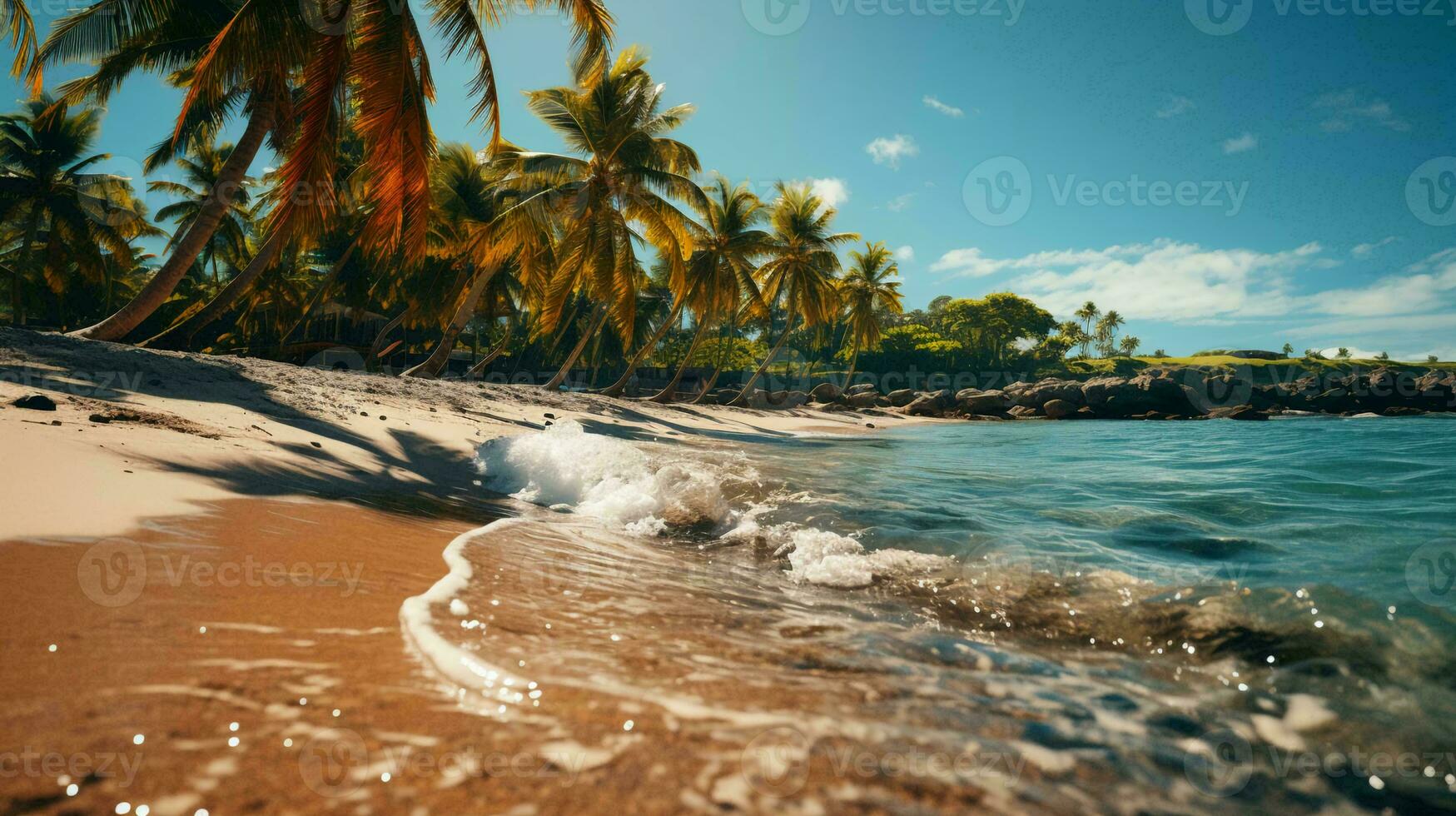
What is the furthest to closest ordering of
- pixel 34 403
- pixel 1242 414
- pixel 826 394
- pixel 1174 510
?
pixel 826 394 → pixel 1242 414 → pixel 1174 510 → pixel 34 403

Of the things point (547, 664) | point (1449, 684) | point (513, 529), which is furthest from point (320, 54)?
point (1449, 684)

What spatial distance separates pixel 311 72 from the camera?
7.23 metres

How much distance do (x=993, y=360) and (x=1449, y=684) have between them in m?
A: 61.0

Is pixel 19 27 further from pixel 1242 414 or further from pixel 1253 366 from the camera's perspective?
pixel 1253 366

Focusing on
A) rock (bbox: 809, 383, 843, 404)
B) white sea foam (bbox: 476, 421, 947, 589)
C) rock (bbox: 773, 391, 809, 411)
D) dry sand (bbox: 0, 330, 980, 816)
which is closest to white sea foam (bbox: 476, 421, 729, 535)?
white sea foam (bbox: 476, 421, 947, 589)

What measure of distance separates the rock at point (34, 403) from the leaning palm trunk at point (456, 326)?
11.8 metres

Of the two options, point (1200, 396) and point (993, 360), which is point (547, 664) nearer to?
point (1200, 396)

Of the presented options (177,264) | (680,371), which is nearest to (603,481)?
(177,264)

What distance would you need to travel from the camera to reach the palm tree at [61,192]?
21.5 metres

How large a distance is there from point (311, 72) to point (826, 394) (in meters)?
37.9

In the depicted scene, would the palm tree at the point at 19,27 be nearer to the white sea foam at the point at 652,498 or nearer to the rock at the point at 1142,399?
the white sea foam at the point at 652,498

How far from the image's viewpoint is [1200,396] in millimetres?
38438

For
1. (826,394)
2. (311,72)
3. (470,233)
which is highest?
(470,233)

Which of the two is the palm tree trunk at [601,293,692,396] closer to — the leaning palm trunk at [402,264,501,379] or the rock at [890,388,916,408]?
the leaning palm trunk at [402,264,501,379]
